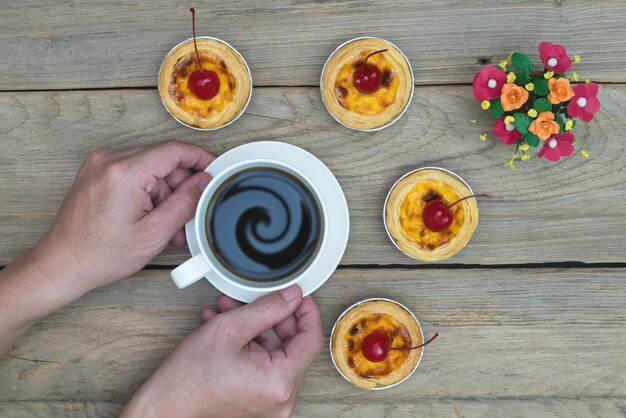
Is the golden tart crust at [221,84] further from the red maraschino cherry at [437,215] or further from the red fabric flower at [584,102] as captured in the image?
the red fabric flower at [584,102]

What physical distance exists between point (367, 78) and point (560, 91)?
342 mm

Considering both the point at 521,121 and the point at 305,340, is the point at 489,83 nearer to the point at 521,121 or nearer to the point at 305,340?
the point at 521,121

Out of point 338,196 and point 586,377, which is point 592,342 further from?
point 338,196

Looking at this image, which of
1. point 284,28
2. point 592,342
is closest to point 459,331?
point 592,342

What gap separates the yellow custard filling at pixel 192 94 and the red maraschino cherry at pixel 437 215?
0.43 meters

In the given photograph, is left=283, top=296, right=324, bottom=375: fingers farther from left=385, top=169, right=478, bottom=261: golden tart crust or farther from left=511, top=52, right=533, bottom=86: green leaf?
left=511, top=52, right=533, bottom=86: green leaf

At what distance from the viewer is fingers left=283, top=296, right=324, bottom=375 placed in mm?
990

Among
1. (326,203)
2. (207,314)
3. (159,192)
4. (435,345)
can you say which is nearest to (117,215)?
(159,192)

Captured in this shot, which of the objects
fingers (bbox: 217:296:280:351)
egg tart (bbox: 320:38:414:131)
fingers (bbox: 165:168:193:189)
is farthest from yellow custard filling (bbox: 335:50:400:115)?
fingers (bbox: 217:296:280:351)

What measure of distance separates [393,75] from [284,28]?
0.79ft

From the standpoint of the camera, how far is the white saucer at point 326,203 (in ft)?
3.47

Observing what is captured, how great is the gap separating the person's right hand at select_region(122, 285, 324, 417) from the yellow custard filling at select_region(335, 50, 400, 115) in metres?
0.37

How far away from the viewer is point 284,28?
1.12 m

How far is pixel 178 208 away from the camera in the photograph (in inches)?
39.1
